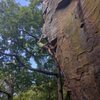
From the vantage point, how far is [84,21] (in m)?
7.42

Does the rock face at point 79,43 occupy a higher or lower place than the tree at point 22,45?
lower

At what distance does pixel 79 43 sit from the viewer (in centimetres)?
756

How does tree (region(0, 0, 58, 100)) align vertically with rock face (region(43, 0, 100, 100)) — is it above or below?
above

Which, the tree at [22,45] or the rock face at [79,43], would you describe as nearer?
the rock face at [79,43]

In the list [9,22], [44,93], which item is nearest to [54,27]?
[9,22]

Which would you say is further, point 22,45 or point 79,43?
point 22,45

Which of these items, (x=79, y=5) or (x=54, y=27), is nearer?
(x=79, y=5)

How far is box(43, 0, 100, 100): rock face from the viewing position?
7012 mm

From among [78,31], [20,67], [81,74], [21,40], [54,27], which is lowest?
[81,74]

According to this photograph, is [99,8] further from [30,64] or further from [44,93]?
[44,93]

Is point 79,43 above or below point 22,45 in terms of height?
below

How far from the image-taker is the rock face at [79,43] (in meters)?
7.01

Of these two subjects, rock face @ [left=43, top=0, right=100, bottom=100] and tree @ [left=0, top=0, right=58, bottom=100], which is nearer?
rock face @ [left=43, top=0, right=100, bottom=100]

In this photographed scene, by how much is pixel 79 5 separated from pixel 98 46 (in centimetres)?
165
